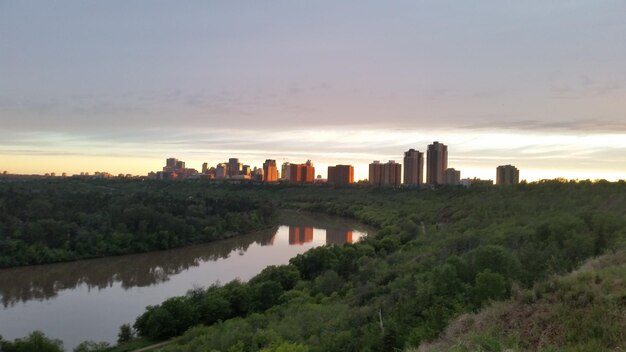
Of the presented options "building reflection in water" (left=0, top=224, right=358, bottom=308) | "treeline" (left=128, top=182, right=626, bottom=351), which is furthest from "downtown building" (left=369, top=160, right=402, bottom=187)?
"treeline" (left=128, top=182, right=626, bottom=351)

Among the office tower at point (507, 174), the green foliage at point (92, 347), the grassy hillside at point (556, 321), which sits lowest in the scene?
the green foliage at point (92, 347)

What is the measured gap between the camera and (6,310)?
1820 cm

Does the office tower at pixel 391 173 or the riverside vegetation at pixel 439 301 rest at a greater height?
the office tower at pixel 391 173

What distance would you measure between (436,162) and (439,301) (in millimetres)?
77531

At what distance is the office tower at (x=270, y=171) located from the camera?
388 feet

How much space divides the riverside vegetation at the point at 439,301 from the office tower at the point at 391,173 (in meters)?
72.4

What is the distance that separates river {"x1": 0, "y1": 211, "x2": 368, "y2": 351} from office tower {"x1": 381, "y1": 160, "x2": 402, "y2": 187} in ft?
196

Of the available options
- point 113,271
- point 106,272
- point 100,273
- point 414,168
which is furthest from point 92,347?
point 414,168

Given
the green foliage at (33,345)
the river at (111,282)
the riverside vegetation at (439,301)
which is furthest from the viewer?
the river at (111,282)

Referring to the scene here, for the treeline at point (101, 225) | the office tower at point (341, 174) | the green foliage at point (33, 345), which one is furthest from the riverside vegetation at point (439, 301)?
the office tower at point (341, 174)

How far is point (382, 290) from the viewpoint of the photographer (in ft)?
42.1

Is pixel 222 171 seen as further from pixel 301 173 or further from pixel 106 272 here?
pixel 106 272

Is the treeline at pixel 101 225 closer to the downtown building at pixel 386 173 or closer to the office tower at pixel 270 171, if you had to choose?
the downtown building at pixel 386 173

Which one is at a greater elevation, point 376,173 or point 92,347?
point 376,173
